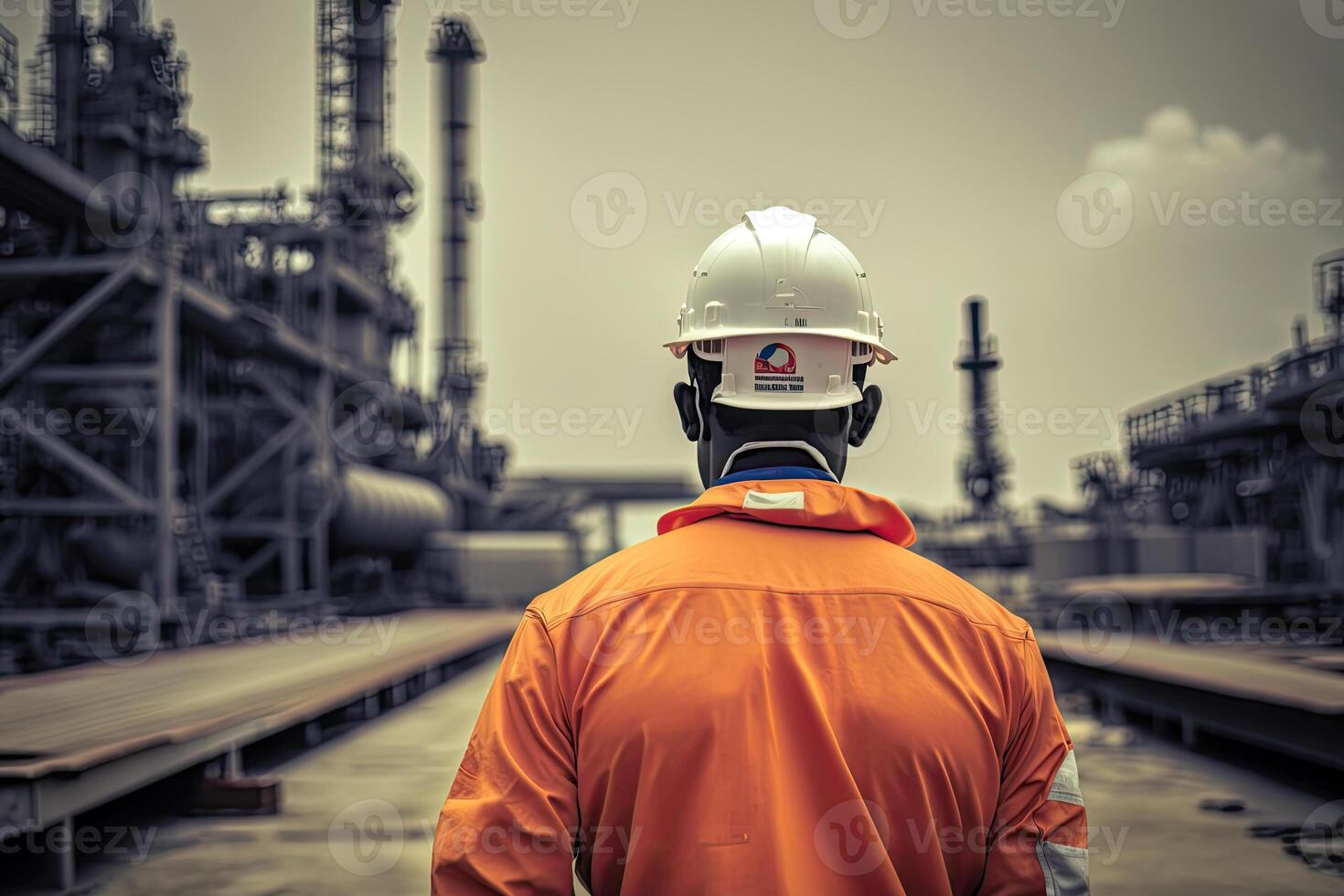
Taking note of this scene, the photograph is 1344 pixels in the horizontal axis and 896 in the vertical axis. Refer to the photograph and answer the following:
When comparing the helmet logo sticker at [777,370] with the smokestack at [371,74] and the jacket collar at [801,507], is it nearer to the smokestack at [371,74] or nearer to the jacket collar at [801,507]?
the jacket collar at [801,507]

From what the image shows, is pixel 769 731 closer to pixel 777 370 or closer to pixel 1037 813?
pixel 1037 813

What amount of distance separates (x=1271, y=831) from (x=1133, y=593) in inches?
308

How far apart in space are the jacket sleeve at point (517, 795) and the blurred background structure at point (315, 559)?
4112mm

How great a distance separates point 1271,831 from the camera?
704cm

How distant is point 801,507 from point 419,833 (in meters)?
5.84

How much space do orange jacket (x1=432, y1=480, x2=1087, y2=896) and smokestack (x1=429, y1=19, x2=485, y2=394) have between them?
35.5 m

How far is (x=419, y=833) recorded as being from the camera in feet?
23.1

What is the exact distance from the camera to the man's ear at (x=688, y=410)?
221cm

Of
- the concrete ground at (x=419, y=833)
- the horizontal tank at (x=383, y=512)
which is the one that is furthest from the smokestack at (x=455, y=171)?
the concrete ground at (x=419, y=833)

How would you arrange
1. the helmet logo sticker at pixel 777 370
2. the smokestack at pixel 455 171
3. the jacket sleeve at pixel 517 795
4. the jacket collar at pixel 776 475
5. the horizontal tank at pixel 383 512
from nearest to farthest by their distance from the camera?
1. the jacket sleeve at pixel 517 795
2. the jacket collar at pixel 776 475
3. the helmet logo sticker at pixel 777 370
4. the horizontal tank at pixel 383 512
5. the smokestack at pixel 455 171

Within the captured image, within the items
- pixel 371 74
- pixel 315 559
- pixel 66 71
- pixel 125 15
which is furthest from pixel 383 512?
pixel 371 74

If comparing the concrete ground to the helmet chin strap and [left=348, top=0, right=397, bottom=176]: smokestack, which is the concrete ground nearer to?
the helmet chin strap

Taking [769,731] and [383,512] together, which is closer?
[769,731]

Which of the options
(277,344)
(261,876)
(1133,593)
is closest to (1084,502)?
(1133,593)
